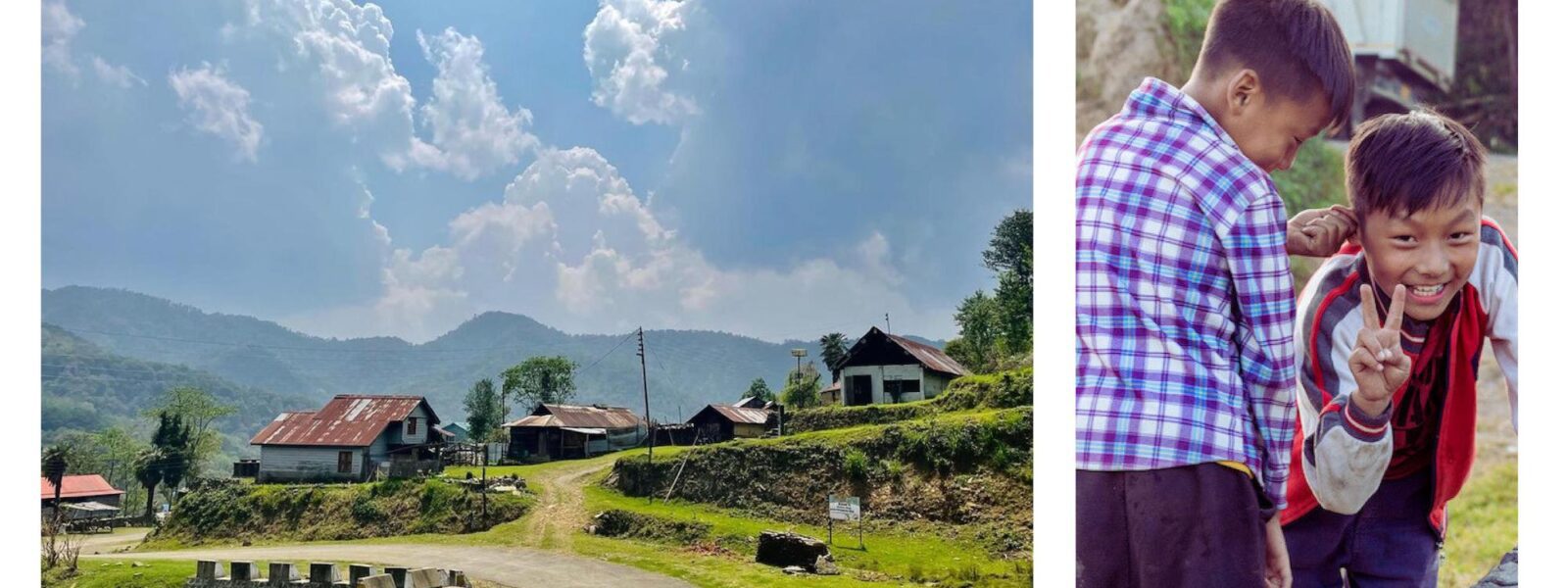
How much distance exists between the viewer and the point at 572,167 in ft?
21.8

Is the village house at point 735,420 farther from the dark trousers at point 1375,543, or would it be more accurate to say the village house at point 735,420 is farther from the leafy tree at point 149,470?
the dark trousers at point 1375,543

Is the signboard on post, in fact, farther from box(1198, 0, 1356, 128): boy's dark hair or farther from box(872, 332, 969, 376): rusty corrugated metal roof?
box(1198, 0, 1356, 128): boy's dark hair

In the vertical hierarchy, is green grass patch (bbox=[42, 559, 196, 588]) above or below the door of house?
below

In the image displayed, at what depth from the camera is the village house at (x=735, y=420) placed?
672cm

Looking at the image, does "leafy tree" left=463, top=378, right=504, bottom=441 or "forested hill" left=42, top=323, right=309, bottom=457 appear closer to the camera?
"forested hill" left=42, top=323, right=309, bottom=457

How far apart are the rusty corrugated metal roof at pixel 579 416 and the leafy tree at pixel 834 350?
1.32m

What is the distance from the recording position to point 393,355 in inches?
271

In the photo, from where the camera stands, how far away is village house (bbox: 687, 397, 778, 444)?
672cm

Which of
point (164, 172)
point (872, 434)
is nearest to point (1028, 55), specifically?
point (872, 434)

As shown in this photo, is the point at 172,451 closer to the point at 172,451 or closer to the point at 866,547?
the point at 172,451

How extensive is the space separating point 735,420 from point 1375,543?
401 cm

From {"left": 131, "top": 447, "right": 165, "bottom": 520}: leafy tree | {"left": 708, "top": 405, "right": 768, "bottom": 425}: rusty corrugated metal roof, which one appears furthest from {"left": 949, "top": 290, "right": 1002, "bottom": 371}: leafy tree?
{"left": 131, "top": 447, "right": 165, "bottom": 520}: leafy tree

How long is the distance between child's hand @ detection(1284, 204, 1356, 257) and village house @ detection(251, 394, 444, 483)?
5.14m

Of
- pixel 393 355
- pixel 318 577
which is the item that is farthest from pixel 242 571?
pixel 393 355
